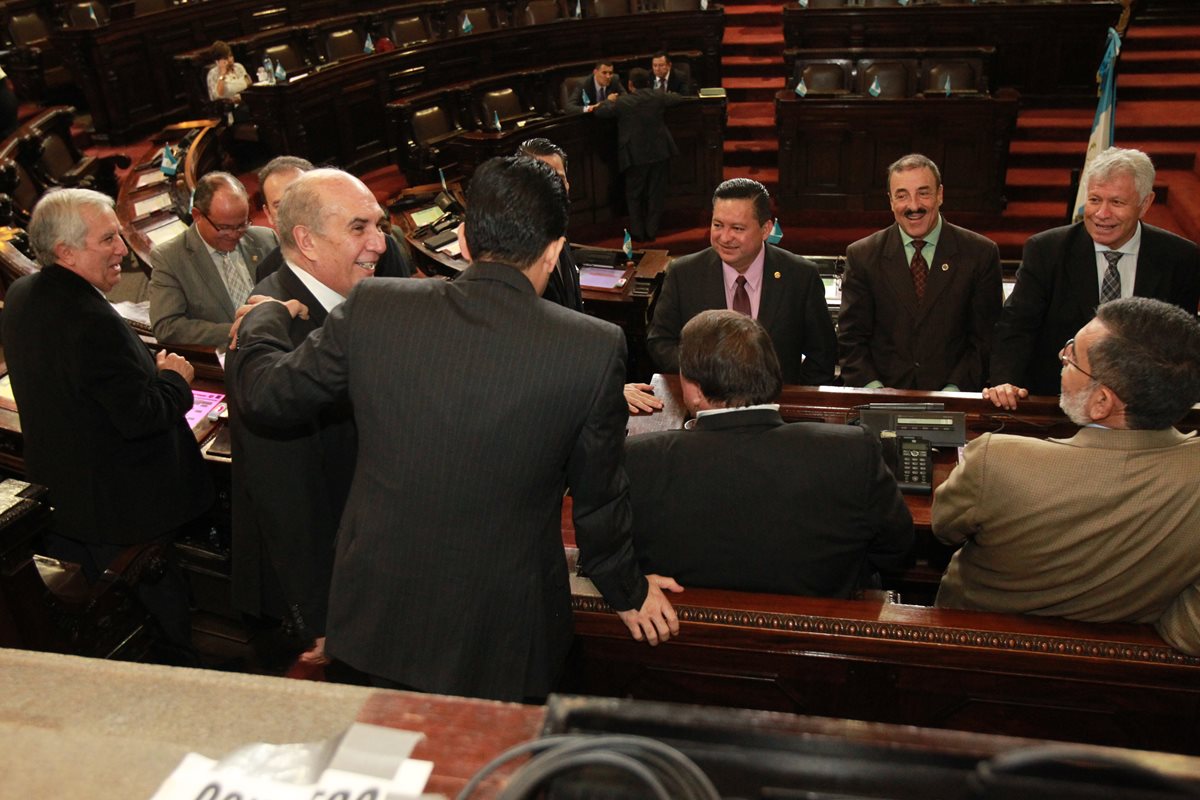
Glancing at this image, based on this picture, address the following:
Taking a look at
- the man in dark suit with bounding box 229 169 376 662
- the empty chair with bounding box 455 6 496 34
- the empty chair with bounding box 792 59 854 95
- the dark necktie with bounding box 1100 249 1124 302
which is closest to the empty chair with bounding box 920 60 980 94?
the empty chair with bounding box 792 59 854 95

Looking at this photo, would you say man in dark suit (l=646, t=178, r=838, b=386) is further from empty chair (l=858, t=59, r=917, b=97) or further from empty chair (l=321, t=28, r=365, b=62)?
empty chair (l=321, t=28, r=365, b=62)

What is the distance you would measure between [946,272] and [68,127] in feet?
23.1

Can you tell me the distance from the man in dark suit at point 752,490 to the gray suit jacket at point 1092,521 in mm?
199

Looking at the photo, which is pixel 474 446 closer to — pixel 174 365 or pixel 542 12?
pixel 174 365

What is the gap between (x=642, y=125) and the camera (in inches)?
321

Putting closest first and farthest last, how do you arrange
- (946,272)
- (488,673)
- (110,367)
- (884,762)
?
(884,762)
(488,673)
(110,367)
(946,272)

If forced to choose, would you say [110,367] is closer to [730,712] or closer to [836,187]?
[730,712]

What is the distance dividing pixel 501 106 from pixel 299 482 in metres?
6.76

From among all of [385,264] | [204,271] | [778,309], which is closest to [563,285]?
[385,264]

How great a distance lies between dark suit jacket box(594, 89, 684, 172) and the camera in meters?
8.14

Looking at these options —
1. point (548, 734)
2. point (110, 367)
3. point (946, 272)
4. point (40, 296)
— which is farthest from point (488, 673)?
point (946, 272)

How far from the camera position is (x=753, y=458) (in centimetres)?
206

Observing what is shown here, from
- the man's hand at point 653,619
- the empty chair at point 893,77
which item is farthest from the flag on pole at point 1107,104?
the man's hand at point 653,619

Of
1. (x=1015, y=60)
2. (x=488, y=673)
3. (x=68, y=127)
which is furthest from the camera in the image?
(x=1015, y=60)
